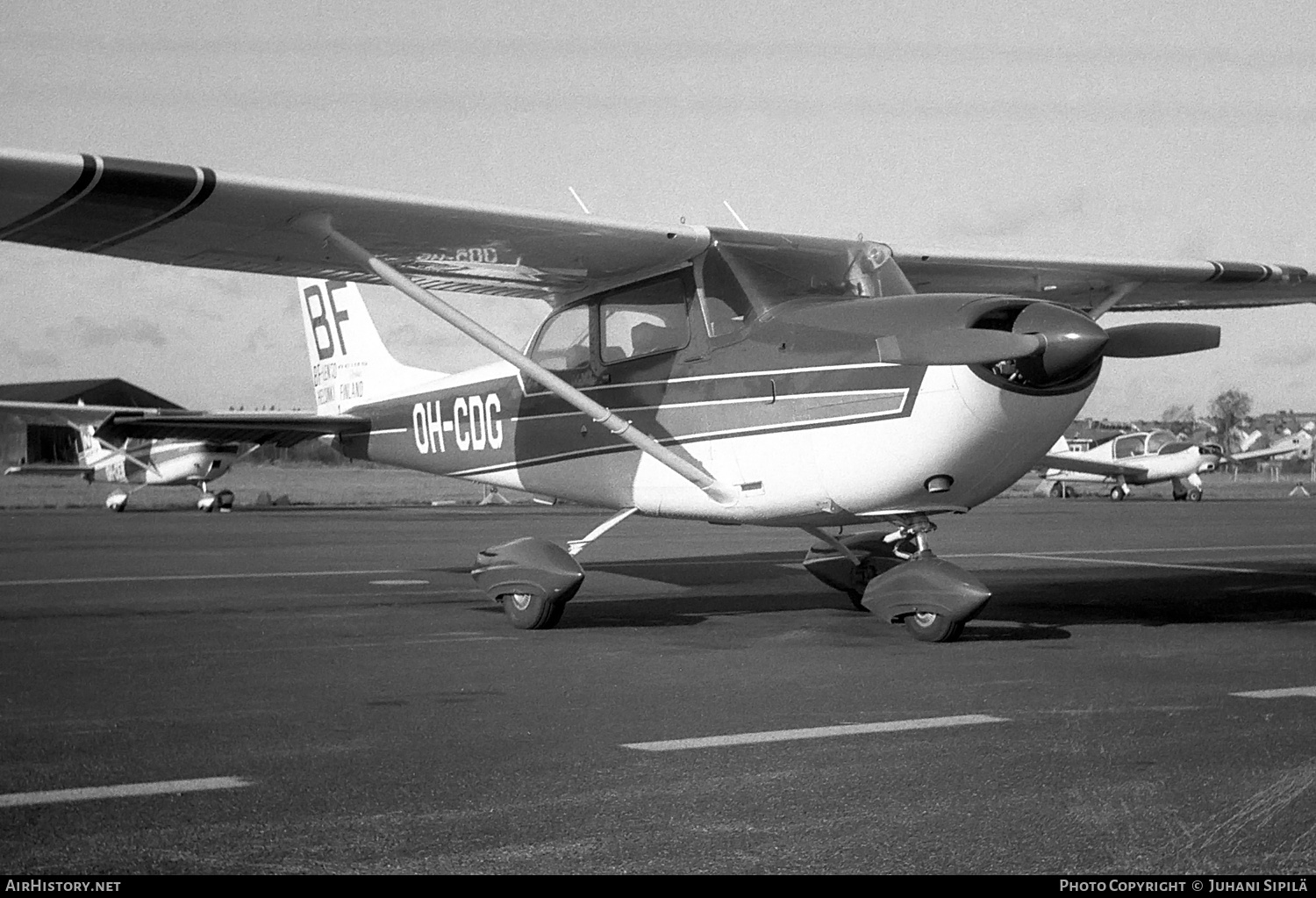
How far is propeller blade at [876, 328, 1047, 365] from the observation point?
20.5ft

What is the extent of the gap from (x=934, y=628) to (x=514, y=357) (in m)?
3.18

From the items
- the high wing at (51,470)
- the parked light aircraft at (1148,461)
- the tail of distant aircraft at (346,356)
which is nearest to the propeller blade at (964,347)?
the tail of distant aircraft at (346,356)

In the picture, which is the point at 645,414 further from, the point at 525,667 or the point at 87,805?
the point at 87,805

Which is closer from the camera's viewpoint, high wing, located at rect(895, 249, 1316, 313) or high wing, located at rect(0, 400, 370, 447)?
high wing, located at rect(895, 249, 1316, 313)

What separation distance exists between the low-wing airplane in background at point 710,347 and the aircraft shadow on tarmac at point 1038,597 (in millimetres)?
627

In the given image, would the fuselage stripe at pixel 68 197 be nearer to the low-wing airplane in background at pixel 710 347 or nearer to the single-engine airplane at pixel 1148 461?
the low-wing airplane in background at pixel 710 347

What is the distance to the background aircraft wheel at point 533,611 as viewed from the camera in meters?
8.05

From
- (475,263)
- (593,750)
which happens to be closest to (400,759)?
(593,750)

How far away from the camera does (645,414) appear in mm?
8516

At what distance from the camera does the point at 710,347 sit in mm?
8148

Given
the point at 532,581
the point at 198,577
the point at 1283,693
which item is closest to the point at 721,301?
the point at 532,581

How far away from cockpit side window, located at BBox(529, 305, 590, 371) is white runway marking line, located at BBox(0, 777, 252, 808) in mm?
5532

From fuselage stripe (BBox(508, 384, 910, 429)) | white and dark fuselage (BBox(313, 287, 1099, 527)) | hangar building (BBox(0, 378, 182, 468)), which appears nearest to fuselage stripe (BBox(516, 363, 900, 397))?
white and dark fuselage (BBox(313, 287, 1099, 527))

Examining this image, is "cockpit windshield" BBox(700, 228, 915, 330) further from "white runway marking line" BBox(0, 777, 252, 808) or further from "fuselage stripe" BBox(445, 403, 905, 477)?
"white runway marking line" BBox(0, 777, 252, 808)
